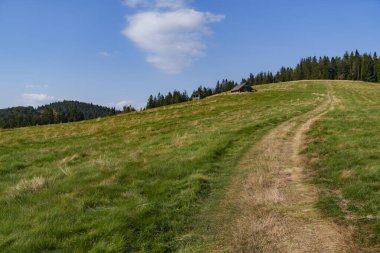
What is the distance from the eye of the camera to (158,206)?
908cm

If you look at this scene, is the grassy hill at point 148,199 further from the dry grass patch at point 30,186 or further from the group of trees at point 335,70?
Result: the group of trees at point 335,70

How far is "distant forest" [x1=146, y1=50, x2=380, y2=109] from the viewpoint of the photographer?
153 meters

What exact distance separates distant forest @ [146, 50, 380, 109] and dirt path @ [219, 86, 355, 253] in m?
139

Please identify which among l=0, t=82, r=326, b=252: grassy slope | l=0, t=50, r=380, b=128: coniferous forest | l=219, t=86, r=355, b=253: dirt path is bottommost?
l=219, t=86, r=355, b=253: dirt path

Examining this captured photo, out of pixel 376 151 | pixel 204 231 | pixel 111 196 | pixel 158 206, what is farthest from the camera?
pixel 376 151

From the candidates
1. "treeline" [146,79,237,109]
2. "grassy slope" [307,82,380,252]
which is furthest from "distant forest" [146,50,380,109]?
"grassy slope" [307,82,380,252]

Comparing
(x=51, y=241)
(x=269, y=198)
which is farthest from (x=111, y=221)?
(x=269, y=198)

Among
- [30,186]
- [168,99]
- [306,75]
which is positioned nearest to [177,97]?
[168,99]

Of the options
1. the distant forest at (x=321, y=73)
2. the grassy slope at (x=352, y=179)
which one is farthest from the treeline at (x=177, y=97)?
the grassy slope at (x=352, y=179)

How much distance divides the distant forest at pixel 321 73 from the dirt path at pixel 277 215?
138610mm

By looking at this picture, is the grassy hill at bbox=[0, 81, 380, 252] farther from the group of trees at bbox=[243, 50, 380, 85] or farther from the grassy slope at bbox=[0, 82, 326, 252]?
the group of trees at bbox=[243, 50, 380, 85]

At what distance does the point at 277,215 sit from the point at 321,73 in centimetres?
16984

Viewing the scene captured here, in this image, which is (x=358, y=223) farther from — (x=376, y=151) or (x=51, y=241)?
(x=376, y=151)

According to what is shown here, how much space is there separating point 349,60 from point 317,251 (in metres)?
181
